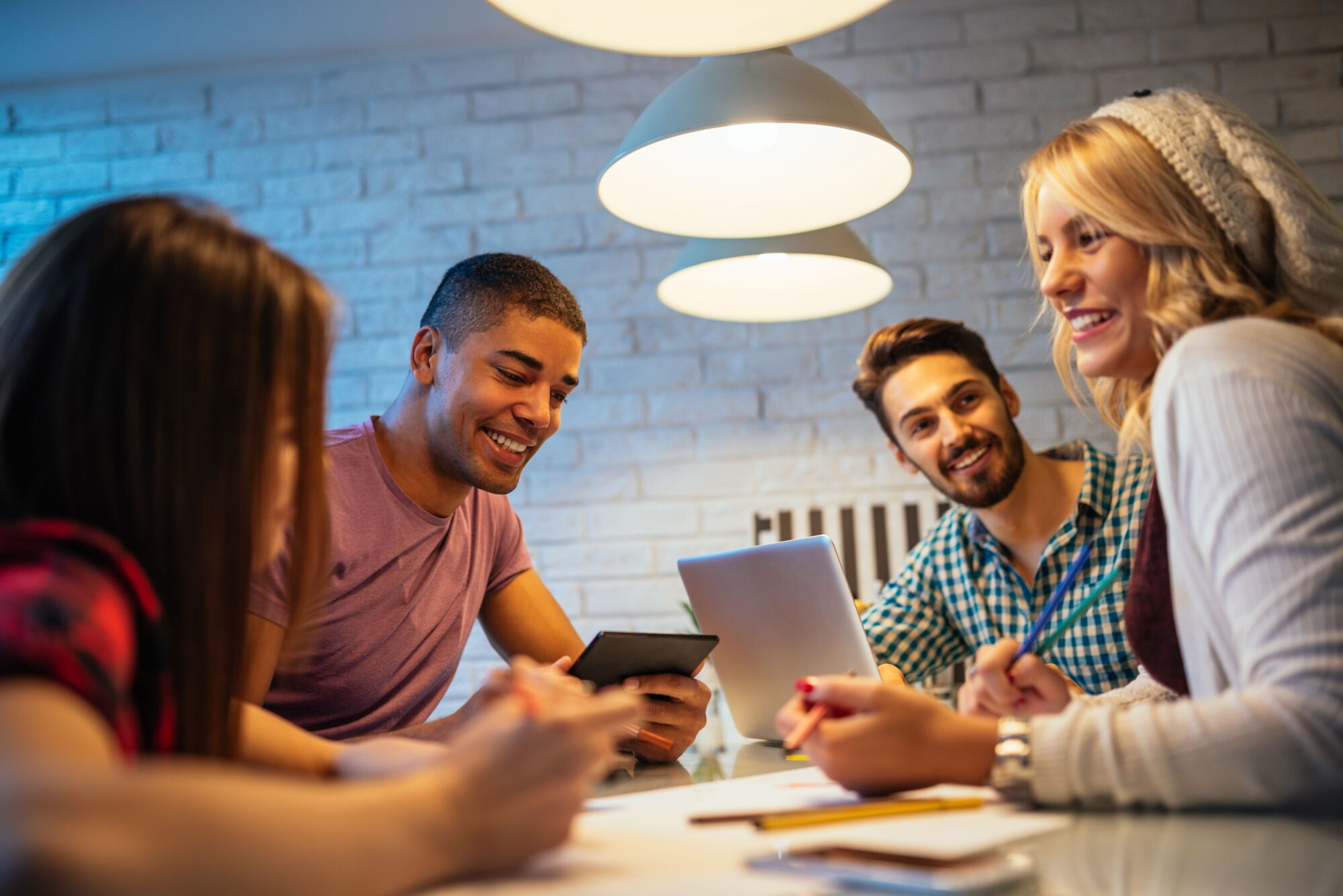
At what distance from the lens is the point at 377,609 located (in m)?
1.56

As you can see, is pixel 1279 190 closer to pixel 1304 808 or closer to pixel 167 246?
pixel 1304 808

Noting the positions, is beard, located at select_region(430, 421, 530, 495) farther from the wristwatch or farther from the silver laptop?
the wristwatch

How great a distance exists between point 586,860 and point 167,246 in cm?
44

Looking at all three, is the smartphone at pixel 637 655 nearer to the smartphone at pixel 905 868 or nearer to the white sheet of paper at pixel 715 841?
the white sheet of paper at pixel 715 841

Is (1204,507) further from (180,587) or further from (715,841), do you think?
(180,587)

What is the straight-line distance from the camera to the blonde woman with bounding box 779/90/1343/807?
2.28 ft

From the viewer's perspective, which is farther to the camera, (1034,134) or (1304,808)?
(1034,134)

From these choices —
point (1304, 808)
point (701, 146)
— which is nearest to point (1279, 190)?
point (1304, 808)

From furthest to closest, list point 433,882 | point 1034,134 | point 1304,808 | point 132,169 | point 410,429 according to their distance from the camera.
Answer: point 132,169
point 1034,134
point 410,429
point 1304,808
point 433,882

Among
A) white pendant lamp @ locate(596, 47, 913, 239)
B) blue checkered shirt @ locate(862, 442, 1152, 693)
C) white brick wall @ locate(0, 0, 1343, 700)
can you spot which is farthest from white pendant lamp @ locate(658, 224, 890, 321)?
white brick wall @ locate(0, 0, 1343, 700)

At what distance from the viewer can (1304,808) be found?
703 millimetres

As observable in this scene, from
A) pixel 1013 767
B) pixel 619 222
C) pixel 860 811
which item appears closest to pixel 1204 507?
pixel 1013 767

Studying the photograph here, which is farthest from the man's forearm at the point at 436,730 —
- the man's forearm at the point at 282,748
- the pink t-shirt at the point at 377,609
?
the man's forearm at the point at 282,748

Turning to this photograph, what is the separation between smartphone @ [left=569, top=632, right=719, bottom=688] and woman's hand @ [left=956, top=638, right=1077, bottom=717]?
1.24 feet
